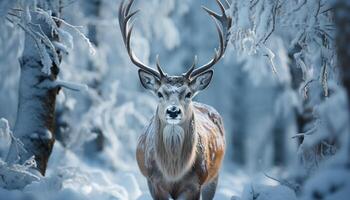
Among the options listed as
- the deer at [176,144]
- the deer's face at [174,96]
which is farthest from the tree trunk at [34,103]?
the deer's face at [174,96]

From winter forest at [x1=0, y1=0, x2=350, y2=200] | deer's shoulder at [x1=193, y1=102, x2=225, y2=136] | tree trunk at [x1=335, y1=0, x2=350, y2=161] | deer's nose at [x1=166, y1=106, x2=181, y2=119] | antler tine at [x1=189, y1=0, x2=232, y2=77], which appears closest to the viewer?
tree trunk at [x1=335, y1=0, x2=350, y2=161]

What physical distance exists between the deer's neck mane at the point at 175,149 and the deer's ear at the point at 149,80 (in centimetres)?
57

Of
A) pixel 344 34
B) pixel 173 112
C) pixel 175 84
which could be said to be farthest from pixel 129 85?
pixel 344 34

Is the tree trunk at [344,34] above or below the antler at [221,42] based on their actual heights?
above

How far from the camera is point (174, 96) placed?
21.8 feet

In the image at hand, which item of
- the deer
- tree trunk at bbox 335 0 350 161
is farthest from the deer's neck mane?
tree trunk at bbox 335 0 350 161

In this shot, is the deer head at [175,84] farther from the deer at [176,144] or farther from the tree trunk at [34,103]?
the tree trunk at [34,103]

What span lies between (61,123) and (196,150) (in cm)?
623

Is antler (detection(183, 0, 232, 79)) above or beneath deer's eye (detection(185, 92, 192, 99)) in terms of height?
above

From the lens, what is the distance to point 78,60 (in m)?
12.8

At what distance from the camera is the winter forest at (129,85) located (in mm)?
5699

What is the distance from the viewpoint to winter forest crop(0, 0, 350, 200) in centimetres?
570

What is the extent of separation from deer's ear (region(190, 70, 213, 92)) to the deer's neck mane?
1.80 feet

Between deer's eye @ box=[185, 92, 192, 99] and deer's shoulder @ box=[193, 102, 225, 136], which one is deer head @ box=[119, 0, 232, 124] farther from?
deer's shoulder @ box=[193, 102, 225, 136]
